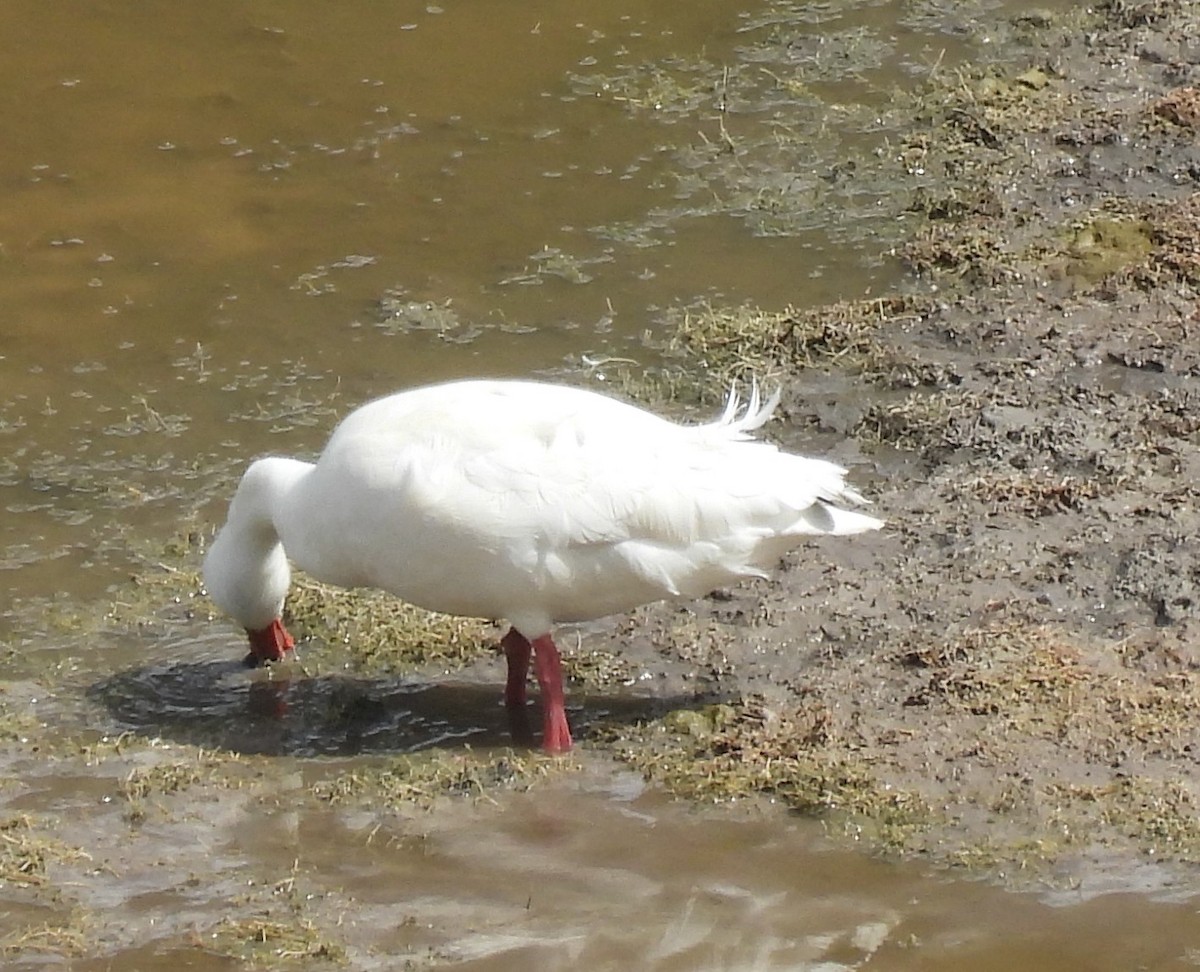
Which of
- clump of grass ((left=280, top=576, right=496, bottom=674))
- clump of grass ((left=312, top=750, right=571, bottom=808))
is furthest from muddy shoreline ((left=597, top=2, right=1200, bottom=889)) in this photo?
clump of grass ((left=280, top=576, right=496, bottom=674))

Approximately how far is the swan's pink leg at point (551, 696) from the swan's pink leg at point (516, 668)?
29 cm

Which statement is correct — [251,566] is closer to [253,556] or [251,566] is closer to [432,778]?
[253,556]

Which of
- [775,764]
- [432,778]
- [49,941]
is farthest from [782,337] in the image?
[49,941]

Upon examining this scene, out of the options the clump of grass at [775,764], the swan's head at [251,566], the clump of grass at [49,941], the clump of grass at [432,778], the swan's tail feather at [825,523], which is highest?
the swan's tail feather at [825,523]

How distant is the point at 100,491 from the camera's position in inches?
314

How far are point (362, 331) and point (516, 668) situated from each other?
9.21 feet

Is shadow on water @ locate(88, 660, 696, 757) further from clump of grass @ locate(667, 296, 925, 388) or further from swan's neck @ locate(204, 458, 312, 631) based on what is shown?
clump of grass @ locate(667, 296, 925, 388)

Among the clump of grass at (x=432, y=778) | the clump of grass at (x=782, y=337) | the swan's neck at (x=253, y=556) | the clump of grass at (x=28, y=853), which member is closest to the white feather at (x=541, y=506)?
the swan's neck at (x=253, y=556)

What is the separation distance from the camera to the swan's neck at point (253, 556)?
21.8 feet

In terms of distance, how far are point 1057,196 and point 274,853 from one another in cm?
535

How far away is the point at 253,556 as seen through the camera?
6.78 m

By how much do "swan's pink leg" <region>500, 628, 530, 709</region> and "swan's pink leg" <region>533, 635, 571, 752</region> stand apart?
0.95ft

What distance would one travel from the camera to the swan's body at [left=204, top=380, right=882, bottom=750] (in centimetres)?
607

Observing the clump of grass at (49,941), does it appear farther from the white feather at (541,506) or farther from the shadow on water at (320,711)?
the white feather at (541,506)
